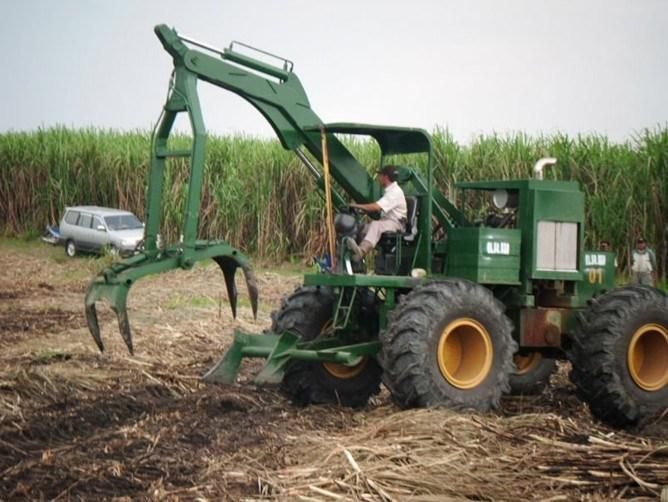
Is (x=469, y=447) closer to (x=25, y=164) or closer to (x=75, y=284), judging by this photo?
(x=75, y=284)

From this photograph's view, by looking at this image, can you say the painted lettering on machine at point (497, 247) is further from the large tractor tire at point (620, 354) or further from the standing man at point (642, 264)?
the standing man at point (642, 264)

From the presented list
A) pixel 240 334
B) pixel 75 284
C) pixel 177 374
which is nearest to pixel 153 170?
pixel 240 334

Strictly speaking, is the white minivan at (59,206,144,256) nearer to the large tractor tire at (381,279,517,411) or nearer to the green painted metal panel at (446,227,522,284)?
the green painted metal panel at (446,227,522,284)

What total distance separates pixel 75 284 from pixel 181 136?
12070mm

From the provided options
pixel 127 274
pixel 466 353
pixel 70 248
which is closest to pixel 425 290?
pixel 466 353

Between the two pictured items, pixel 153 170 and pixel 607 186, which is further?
pixel 607 186

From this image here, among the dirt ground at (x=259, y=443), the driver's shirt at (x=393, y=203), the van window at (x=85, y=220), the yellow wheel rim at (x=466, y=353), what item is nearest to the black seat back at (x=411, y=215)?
the driver's shirt at (x=393, y=203)

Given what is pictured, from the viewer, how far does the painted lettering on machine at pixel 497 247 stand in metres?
10.9

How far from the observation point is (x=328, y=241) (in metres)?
10.6

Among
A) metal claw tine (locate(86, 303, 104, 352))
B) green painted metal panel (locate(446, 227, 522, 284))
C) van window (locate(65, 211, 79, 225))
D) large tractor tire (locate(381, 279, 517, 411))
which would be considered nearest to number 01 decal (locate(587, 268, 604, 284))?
green painted metal panel (locate(446, 227, 522, 284))

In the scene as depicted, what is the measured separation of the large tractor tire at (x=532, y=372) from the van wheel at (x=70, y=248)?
2100cm

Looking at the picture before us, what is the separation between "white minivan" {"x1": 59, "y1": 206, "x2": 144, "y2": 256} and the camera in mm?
30266

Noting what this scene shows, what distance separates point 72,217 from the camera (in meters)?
31.5

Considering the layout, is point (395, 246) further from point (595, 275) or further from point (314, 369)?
point (595, 275)
